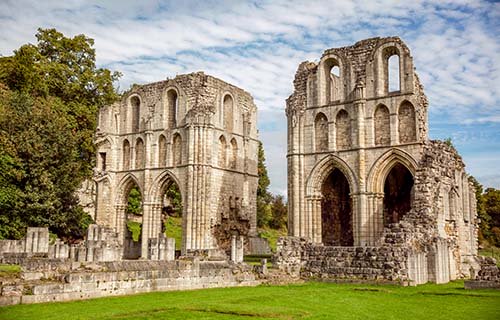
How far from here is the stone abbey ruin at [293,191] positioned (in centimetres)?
1862

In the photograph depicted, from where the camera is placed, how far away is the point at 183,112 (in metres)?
32.3

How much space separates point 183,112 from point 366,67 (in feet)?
36.6

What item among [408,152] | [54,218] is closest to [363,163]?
[408,152]

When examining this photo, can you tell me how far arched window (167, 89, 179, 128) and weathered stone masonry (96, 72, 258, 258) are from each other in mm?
57

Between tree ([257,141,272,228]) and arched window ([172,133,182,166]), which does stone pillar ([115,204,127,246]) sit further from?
tree ([257,141,272,228])

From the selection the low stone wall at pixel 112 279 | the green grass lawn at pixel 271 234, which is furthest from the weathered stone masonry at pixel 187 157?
the green grass lawn at pixel 271 234

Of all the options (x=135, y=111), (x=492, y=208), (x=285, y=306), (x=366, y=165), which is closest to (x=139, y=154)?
(x=135, y=111)

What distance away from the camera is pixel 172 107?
33.8 m

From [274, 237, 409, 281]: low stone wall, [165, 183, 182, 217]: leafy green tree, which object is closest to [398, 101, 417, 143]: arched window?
[274, 237, 409, 281]: low stone wall

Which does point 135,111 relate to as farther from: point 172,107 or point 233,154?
point 233,154

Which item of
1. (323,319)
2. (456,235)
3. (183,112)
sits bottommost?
(323,319)

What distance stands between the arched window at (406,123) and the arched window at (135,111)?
1625 cm

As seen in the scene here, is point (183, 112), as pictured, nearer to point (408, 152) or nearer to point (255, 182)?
point (255, 182)

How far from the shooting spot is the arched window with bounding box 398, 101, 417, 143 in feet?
79.2
